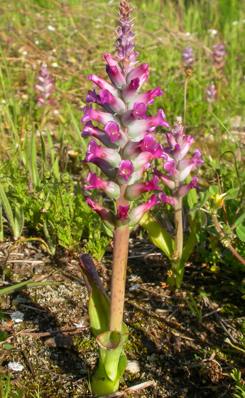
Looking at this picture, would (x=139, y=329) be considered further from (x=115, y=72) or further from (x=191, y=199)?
(x=115, y=72)

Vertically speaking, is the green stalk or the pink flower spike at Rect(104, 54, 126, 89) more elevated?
the pink flower spike at Rect(104, 54, 126, 89)

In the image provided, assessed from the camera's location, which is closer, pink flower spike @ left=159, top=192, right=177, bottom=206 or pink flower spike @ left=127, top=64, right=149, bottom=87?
pink flower spike @ left=127, top=64, right=149, bottom=87

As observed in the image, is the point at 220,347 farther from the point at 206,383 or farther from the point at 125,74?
the point at 125,74

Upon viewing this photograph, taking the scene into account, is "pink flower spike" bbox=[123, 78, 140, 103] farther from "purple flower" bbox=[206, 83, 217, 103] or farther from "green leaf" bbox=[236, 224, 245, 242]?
"purple flower" bbox=[206, 83, 217, 103]

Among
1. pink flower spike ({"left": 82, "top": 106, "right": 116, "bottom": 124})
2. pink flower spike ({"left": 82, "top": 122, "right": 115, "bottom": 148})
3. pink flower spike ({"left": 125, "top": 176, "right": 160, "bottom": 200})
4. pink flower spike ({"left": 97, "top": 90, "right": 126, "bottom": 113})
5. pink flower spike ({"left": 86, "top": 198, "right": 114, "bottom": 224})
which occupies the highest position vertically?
pink flower spike ({"left": 97, "top": 90, "right": 126, "bottom": 113})

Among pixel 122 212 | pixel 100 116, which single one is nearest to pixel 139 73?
pixel 100 116

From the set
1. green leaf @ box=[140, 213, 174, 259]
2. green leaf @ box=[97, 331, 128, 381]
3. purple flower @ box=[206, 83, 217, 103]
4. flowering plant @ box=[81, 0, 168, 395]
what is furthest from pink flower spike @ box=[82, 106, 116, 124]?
purple flower @ box=[206, 83, 217, 103]
